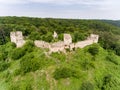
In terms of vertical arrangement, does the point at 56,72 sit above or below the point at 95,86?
above

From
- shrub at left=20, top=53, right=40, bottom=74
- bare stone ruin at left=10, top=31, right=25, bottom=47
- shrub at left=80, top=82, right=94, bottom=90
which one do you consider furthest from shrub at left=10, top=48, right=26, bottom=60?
shrub at left=80, top=82, right=94, bottom=90

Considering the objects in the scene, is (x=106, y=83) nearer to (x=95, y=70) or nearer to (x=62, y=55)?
(x=95, y=70)

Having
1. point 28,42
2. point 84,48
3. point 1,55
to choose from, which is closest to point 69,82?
point 84,48

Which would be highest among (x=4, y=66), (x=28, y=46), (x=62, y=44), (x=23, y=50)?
(x=62, y=44)

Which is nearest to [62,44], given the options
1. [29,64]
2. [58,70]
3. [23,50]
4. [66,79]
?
[58,70]

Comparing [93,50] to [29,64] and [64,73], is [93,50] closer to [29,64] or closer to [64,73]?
[64,73]

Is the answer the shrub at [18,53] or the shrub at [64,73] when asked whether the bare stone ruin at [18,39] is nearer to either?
the shrub at [18,53]

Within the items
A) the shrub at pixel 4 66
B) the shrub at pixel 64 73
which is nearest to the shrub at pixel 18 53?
the shrub at pixel 4 66

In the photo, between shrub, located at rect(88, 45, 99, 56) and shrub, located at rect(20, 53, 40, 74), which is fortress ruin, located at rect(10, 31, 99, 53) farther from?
shrub, located at rect(20, 53, 40, 74)
